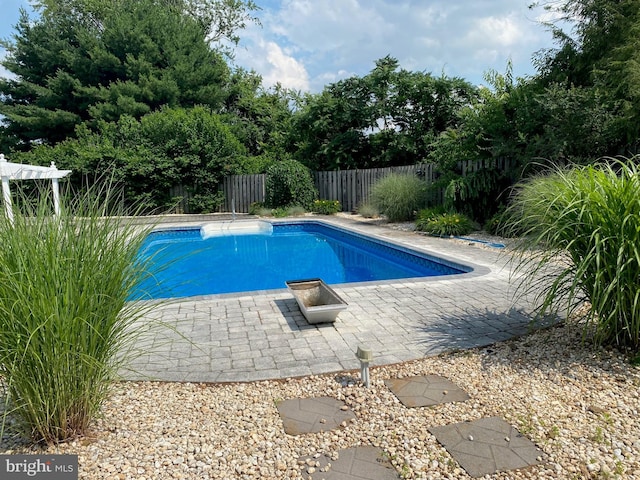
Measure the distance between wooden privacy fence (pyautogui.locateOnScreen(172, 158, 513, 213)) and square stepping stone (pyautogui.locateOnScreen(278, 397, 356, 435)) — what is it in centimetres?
948

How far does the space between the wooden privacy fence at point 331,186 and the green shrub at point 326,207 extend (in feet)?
2.00

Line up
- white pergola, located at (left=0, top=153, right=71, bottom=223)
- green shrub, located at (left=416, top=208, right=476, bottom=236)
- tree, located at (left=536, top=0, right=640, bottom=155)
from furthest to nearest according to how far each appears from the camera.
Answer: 1. green shrub, located at (left=416, top=208, right=476, bottom=236)
2. tree, located at (left=536, top=0, right=640, bottom=155)
3. white pergola, located at (left=0, top=153, right=71, bottom=223)

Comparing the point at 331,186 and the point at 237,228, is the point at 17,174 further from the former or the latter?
the point at 331,186

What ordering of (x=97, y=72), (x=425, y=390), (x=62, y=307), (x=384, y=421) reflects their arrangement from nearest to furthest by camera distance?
(x=62, y=307) → (x=384, y=421) → (x=425, y=390) → (x=97, y=72)

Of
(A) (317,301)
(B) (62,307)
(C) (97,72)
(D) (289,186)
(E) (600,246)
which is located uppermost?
(C) (97,72)

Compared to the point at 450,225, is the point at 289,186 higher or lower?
higher

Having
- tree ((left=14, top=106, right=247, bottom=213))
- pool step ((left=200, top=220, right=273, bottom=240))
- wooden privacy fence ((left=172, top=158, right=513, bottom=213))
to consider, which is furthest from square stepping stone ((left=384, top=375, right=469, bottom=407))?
tree ((left=14, top=106, right=247, bottom=213))

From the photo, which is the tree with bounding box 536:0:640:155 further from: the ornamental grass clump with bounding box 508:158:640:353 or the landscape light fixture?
the landscape light fixture

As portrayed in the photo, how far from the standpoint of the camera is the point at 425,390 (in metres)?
2.46

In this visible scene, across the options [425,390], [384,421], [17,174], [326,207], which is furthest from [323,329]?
[326,207]

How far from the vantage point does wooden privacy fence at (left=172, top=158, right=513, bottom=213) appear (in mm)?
12609

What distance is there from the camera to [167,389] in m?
2.52

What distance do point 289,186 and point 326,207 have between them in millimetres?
1474

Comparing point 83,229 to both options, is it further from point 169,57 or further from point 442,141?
point 169,57
